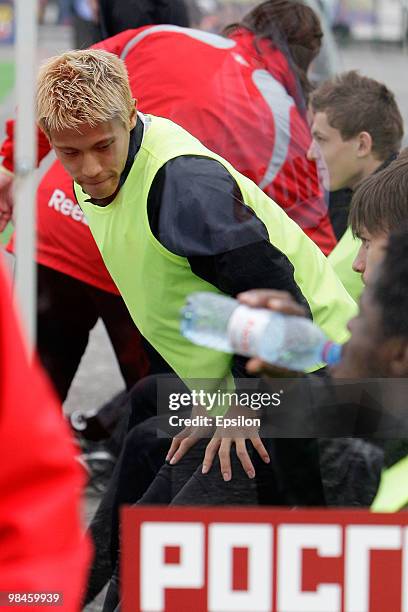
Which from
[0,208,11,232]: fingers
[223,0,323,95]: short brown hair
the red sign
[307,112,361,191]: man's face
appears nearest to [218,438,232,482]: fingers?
the red sign

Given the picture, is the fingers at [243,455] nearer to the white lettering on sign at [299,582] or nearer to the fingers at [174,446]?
the fingers at [174,446]

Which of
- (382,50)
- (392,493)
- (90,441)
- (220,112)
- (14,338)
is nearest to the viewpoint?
(14,338)

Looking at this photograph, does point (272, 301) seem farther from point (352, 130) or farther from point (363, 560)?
point (352, 130)

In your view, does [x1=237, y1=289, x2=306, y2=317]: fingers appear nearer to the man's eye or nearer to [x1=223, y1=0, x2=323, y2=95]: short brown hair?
the man's eye

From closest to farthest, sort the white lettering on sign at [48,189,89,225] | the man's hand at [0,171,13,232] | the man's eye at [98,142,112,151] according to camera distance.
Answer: the man's eye at [98,142,112,151] → the man's hand at [0,171,13,232] → the white lettering on sign at [48,189,89,225]

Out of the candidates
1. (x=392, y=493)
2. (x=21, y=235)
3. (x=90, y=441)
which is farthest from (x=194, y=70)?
(x=90, y=441)

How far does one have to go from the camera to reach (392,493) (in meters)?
1.79

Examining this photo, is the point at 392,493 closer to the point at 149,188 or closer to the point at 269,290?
the point at 269,290

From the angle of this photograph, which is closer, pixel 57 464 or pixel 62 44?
pixel 57 464

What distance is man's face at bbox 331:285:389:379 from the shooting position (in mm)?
1777

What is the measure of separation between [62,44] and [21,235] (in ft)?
1.88

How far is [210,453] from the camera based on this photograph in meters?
2.18

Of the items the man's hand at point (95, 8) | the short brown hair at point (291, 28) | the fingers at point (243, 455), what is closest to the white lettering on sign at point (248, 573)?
the fingers at point (243, 455)

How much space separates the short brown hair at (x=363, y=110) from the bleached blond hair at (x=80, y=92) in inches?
28.7
